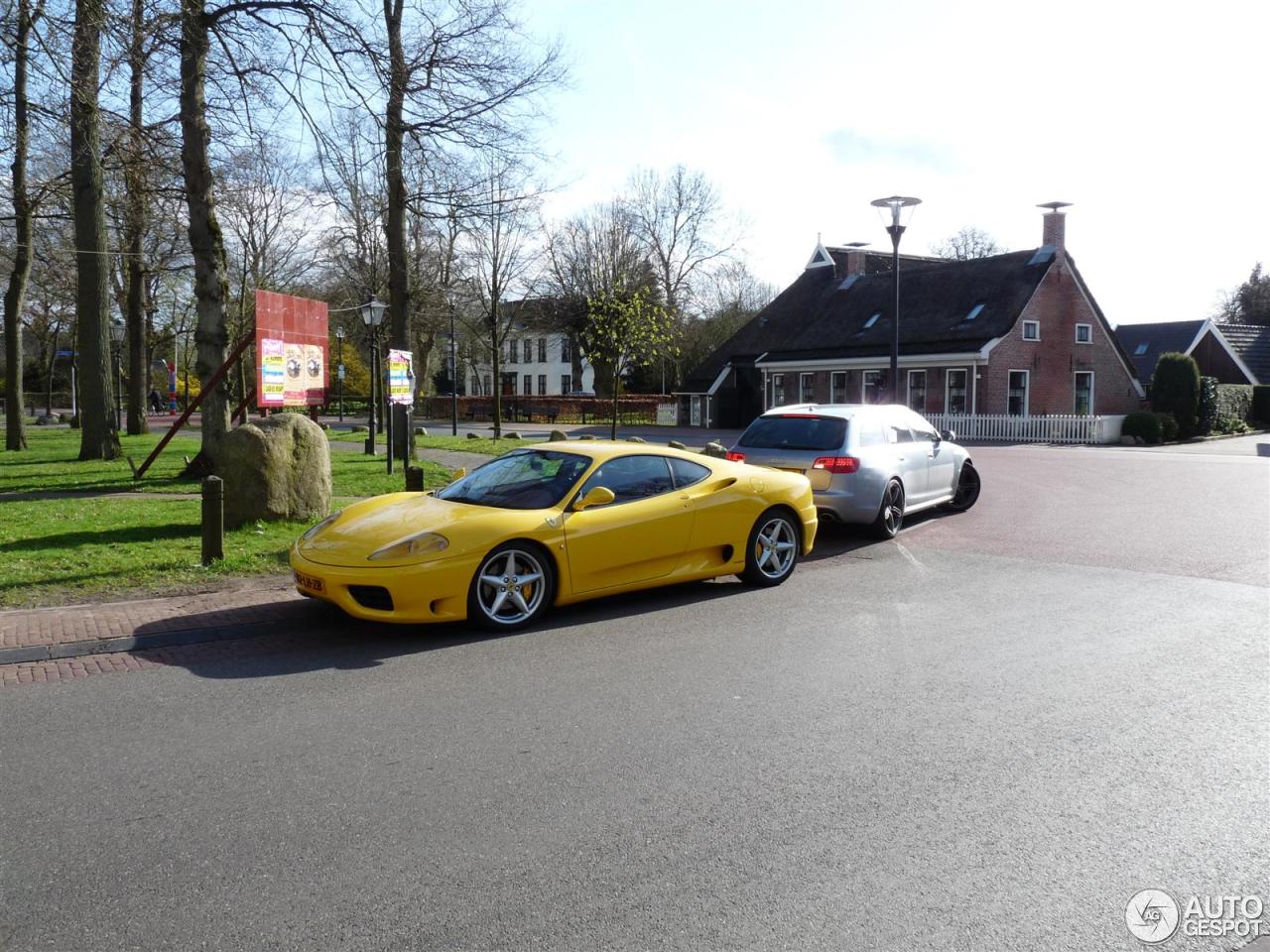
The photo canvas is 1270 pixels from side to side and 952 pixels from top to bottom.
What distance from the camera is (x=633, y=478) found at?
26.4 feet

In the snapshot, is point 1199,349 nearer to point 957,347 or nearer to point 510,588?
point 957,347

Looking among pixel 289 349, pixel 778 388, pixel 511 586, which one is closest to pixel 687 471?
pixel 511 586

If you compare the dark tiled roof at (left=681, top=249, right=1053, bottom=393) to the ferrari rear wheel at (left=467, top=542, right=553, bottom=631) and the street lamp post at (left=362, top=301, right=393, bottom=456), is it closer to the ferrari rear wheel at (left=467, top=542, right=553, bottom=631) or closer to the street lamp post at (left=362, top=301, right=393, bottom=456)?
the street lamp post at (left=362, top=301, right=393, bottom=456)

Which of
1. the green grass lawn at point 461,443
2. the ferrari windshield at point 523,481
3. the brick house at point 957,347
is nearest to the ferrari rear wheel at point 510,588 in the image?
the ferrari windshield at point 523,481

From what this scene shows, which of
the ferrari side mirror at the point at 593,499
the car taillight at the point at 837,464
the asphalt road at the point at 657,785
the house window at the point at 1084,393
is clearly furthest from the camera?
the house window at the point at 1084,393

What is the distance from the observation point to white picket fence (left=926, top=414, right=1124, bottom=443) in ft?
107

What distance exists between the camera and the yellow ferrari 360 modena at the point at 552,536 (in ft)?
22.5

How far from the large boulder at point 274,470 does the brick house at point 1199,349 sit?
42.5m

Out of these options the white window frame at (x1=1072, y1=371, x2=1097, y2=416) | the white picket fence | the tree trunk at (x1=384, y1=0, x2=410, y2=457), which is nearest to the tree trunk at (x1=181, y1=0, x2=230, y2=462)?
the tree trunk at (x1=384, y1=0, x2=410, y2=457)

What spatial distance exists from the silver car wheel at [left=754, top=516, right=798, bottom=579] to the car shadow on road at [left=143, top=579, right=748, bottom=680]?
34.5 inches

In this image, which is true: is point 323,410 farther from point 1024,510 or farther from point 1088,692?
point 1088,692

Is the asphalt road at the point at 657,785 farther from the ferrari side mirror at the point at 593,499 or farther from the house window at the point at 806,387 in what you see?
the house window at the point at 806,387

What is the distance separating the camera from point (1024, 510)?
14.2 meters

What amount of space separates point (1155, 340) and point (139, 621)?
51.9 m
